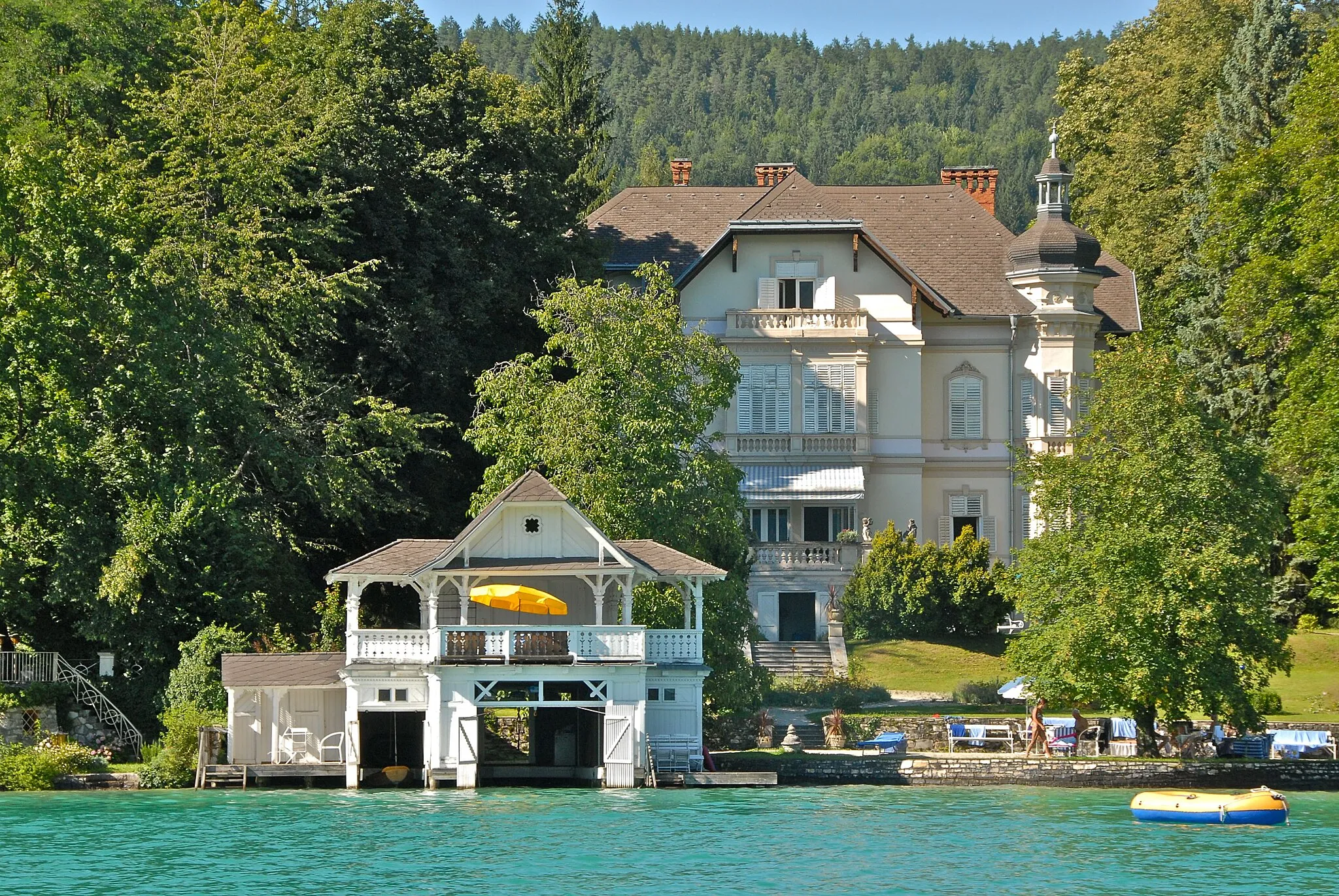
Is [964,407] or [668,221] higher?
[668,221]

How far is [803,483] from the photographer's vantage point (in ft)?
199

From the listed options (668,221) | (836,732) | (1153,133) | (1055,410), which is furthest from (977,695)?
(1153,133)

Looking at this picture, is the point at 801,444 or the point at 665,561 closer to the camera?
the point at 665,561

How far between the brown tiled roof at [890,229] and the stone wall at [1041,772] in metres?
23.6

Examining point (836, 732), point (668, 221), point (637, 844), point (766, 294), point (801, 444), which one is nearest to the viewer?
point (637, 844)

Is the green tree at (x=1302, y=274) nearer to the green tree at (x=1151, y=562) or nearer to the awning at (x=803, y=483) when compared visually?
the green tree at (x=1151, y=562)

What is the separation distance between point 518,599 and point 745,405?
74.5 ft

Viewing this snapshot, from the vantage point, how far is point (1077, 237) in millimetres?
61688

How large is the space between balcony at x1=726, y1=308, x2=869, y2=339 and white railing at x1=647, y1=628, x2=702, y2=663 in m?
21.4

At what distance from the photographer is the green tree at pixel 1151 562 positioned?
41.2m

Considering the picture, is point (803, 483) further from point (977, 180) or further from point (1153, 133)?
point (1153, 133)

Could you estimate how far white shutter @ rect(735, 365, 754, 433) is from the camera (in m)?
61.3

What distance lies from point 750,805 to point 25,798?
45.4 feet

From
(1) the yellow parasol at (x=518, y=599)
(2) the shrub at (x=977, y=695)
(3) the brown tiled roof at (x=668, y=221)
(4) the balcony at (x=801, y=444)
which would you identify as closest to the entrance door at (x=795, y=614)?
(4) the balcony at (x=801, y=444)
